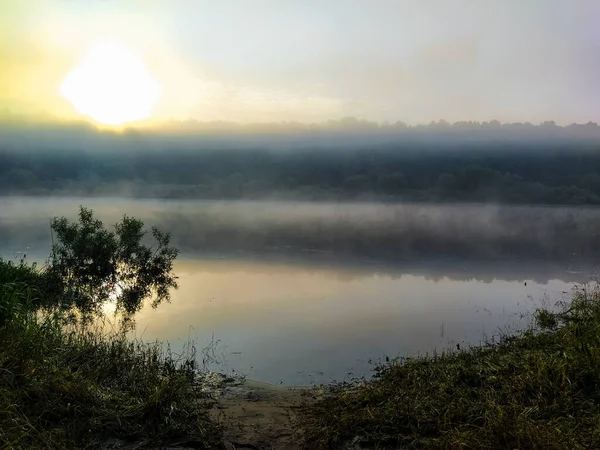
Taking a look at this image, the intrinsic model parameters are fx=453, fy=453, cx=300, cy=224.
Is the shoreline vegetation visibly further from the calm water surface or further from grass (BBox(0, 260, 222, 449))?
the calm water surface

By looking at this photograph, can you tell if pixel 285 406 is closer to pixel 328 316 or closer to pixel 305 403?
pixel 305 403

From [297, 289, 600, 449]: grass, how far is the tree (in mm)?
9497

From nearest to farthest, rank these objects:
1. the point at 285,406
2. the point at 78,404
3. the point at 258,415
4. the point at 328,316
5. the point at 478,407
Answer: the point at 78,404
the point at 478,407
the point at 258,415
the point at 285,406
the point at 328,316

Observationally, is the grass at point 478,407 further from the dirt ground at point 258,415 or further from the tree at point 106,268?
the tree at point 106,268

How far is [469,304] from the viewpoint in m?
14.9

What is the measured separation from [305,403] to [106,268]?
11.9 meters

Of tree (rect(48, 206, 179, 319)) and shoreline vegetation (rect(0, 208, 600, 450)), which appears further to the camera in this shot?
tree (rect(48, 206, 179, 319))

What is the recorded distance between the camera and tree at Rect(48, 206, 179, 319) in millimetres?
13953

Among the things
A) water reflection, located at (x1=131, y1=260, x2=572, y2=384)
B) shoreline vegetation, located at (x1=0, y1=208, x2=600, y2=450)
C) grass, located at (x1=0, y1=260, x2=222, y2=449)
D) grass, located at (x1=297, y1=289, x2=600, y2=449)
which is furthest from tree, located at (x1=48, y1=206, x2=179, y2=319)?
grass, located at (x1=297, y1=289, x2=600, y2=449)

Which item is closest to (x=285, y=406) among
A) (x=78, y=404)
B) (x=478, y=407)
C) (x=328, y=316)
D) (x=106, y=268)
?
(x=478, y=407)

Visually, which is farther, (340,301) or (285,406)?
(340,301)

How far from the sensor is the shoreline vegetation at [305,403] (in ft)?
13.1

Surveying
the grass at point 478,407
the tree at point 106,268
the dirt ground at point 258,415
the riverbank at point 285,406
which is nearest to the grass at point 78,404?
the riverbank at point 285,406

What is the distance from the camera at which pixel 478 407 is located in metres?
4.55
